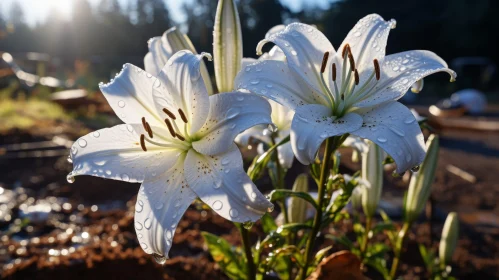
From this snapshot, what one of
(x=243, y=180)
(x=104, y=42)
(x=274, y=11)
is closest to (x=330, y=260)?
(x=243, y=180)

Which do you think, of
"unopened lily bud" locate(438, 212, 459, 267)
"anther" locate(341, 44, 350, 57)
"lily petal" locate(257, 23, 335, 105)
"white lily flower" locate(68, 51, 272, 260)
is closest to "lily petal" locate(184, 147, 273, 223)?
"white lily flower" locate(68, 51, 272, 260)

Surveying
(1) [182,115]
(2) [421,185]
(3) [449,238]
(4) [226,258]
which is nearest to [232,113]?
(1) [182,115]

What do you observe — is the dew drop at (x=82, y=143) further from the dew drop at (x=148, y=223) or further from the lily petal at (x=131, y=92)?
the dew drop at (x=148, y=223)

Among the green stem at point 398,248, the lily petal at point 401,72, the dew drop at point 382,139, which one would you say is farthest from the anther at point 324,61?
the green stem at point 398,248

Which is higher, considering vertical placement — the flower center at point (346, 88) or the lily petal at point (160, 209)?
the flower center at point (346, 88)

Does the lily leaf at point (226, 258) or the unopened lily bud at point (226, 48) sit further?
the lily leaf at point (226, 258)
